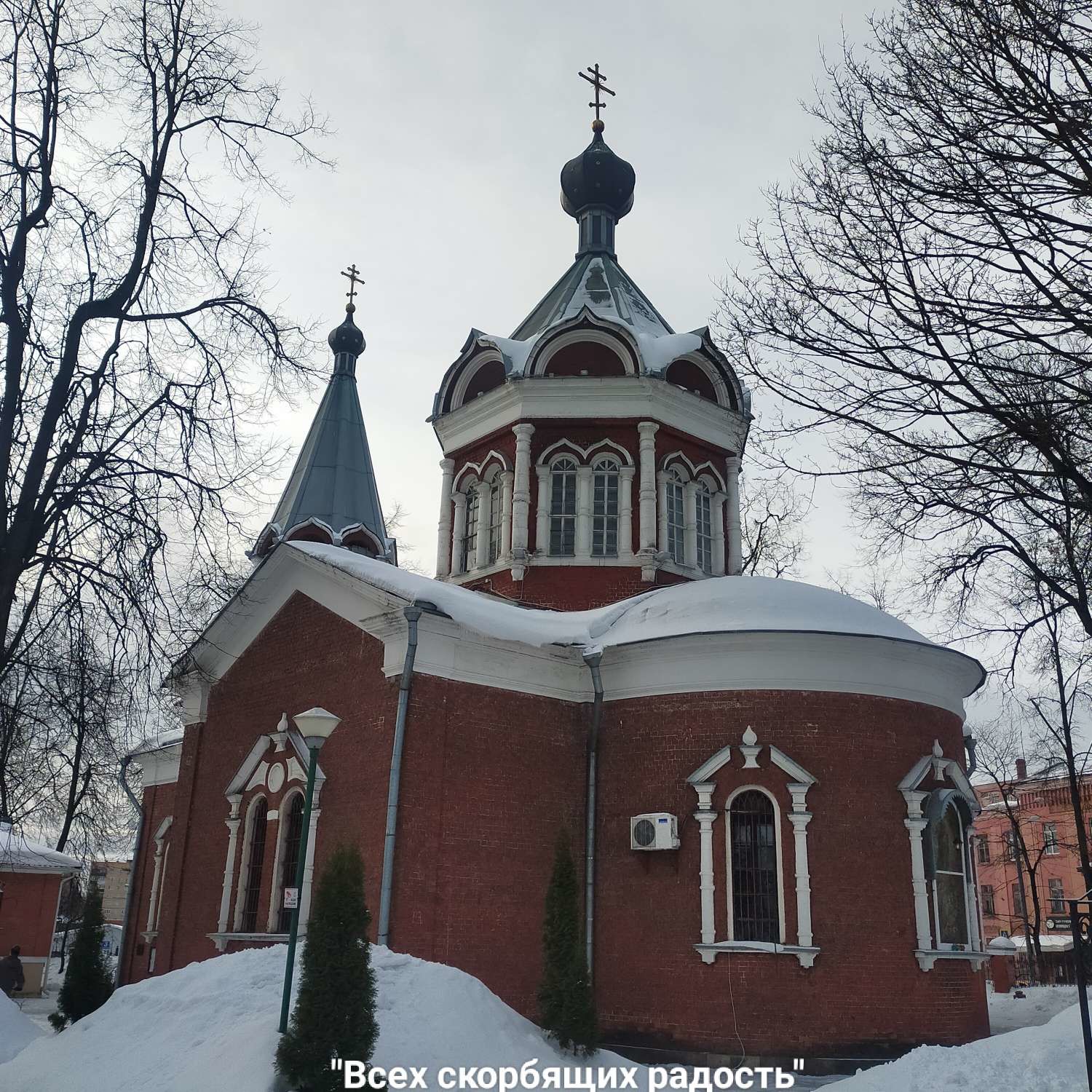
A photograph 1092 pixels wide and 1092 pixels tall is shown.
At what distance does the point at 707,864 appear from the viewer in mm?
11156

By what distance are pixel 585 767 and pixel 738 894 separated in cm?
215

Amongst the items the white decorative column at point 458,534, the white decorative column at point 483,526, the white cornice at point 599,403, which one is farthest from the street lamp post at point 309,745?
the white cornice at point 599,403

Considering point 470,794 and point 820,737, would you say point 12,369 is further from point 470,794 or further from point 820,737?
point 820,737

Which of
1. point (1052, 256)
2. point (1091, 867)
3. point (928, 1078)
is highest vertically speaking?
point (1052, 256)

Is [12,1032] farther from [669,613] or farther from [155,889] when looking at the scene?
[669,613]

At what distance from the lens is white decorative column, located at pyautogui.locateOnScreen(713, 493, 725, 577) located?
1566 centimetres

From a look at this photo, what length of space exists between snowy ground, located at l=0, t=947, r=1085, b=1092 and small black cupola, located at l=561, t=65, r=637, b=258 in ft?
41.8

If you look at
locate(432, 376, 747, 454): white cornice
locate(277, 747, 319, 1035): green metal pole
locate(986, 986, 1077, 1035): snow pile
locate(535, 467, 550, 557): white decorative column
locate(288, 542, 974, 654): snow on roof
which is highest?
locate(432, 376, 747, 454): white cornice

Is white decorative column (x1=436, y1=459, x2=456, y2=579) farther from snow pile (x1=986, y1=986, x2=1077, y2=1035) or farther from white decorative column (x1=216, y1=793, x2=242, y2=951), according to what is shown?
snow pile (x1=986, y1=986, x2=1077, y2=1035)

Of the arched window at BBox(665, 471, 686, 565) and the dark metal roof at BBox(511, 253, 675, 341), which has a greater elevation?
the dark metal roof at BBox(511, 253, 675, 341)

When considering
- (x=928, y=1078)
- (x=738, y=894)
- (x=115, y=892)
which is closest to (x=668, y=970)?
(x=738, y=894)

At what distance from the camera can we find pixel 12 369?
8.44 meters

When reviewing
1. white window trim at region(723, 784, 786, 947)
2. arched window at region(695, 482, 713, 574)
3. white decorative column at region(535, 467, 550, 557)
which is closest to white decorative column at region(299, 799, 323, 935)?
white window trim at region(723, 784, 786, 947)

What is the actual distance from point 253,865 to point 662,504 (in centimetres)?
690
